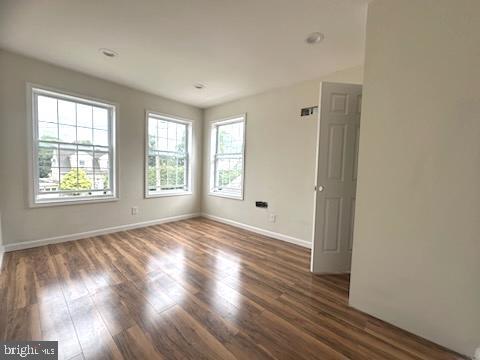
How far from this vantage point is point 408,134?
5.09 ft

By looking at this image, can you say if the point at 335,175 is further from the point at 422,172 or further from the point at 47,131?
the point at 47,131

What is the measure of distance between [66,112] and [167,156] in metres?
1.73

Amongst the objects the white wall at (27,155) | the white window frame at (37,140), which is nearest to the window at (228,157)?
the white wall at (27,155)

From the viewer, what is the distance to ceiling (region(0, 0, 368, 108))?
180cm

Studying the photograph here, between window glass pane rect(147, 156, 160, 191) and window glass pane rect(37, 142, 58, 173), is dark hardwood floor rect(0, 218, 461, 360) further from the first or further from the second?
window glass pane rect(147, 156, 160, 191)

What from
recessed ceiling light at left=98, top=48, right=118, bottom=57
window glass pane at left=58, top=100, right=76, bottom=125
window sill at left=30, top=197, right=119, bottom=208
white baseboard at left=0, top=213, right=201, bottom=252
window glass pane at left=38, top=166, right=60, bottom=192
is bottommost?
white baseboard at left=0, top=213, right=201, bottom=252

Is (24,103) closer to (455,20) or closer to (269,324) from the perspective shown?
(269,324)

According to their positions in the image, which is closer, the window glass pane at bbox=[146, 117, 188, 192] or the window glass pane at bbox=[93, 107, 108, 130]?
the window glass pane at bbox=[93, 107, 108, 130]

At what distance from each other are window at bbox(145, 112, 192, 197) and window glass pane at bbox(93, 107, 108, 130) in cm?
69

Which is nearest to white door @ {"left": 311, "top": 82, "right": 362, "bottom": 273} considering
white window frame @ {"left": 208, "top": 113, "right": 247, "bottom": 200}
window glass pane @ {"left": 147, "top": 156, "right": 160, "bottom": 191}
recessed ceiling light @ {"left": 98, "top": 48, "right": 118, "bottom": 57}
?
white window frame @ {"left": 208, "top": 113, "right": 247, "bottom": 200}

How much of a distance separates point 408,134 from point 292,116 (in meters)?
1.98

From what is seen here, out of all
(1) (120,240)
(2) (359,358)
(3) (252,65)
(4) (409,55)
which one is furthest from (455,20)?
(1) (120,240)

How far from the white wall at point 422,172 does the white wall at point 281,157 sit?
123 cm

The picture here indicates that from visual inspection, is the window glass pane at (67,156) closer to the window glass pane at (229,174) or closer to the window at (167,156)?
the window at (167,156)
